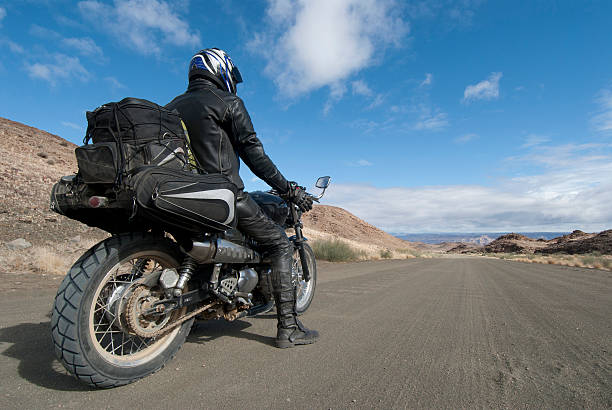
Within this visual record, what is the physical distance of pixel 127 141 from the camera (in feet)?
6.46

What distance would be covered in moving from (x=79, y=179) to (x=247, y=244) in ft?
4.47

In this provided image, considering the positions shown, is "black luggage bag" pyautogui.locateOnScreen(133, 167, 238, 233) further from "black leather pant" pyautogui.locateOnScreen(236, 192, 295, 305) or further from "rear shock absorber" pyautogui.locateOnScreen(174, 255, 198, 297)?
"black leather pant" pyautogui.locateOnScreen(236, 192, 295, 305)

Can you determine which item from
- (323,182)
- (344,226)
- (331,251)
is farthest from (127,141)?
(344,226)

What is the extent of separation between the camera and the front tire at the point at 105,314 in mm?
1720

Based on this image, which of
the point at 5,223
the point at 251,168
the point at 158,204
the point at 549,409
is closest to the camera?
the point at 549,409

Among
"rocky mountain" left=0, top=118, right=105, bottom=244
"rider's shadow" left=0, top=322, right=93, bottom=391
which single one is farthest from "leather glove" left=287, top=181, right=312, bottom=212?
"rocky mountain" left=0, top=118, right=105, bottom=244

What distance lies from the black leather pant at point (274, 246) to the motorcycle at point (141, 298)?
0.44ft

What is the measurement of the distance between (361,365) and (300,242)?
193cm

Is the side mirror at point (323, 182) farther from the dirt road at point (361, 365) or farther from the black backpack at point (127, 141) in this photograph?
the black backpack at point (127, 141)

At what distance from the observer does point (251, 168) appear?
286 centimetres

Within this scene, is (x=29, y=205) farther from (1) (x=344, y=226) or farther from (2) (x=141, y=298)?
Answer: (1) (x=344, y=226)

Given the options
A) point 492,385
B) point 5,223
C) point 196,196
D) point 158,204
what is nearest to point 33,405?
point 158,204

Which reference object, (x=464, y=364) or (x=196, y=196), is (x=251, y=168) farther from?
(x=464, y=364)

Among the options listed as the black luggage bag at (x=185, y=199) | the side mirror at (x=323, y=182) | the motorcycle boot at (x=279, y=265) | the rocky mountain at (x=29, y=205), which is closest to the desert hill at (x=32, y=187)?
the rocky mountain at (x=29, y=205)
